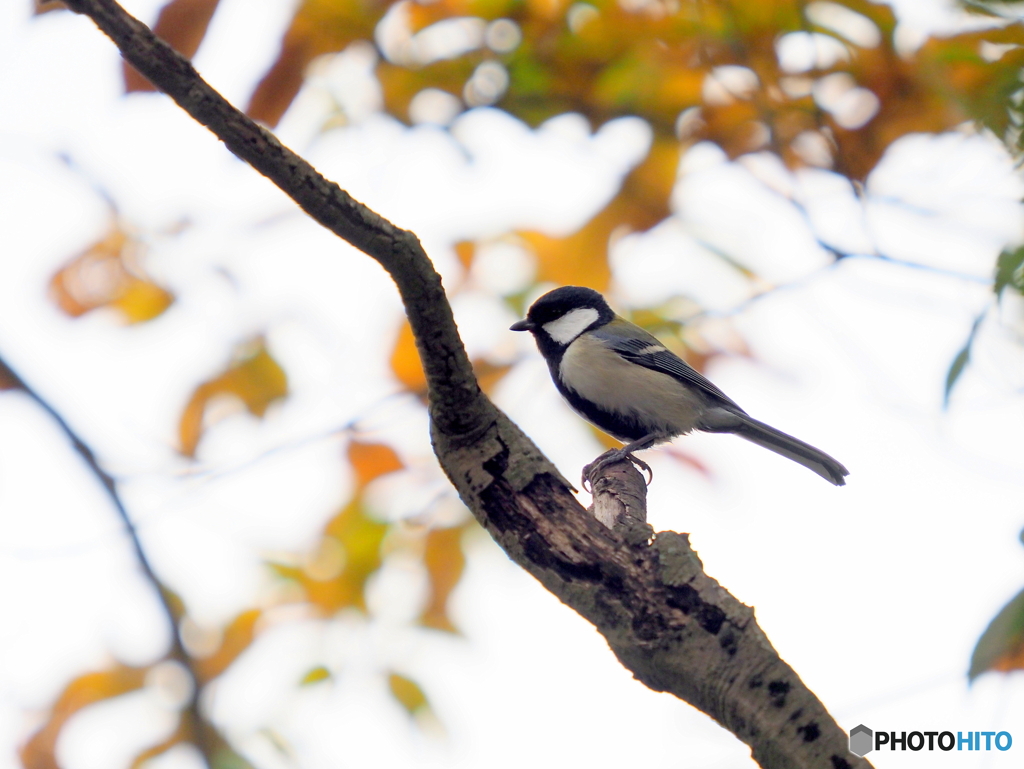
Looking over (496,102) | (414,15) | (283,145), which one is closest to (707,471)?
(496,102)

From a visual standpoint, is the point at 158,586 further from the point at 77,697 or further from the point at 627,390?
the point at 627,390

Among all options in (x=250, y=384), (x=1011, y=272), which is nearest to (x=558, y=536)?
(x=1011, y=272)

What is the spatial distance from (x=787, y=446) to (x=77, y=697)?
2.91 metres

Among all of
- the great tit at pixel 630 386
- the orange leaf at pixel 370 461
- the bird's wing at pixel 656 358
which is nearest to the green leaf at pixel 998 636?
the orange leaf at pixel 370 461

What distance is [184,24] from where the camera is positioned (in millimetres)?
1810

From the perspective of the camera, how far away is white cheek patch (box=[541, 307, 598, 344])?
13.1 ft

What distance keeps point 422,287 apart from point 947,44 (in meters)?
1.38

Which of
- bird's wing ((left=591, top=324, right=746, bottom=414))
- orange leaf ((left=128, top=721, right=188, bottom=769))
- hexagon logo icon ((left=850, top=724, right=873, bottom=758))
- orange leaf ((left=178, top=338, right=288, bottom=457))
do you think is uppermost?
bird's wing ((left=591, top=324, right=746, bottom=414))

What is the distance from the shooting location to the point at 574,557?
5.55ft

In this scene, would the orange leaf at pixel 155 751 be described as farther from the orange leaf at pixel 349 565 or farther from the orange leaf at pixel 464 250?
the orange leaf at pixel 464 250

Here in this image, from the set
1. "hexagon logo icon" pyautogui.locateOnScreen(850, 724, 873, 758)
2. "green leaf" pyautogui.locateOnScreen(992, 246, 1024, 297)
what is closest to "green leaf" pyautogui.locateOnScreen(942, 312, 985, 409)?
"green leaf" pyautogui.locateOnScreen(992, 246, 1024, 297)

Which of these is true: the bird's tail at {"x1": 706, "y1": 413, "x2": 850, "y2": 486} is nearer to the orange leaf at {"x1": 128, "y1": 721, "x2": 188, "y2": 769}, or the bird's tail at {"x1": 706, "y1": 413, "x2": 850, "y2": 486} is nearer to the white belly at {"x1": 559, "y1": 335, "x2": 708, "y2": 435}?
the white belly at {"x1": 559, "y1": 335, "x2": 708, "y2": 435}

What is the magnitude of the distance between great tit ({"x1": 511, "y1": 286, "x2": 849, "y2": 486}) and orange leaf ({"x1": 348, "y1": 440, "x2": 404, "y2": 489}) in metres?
1.08

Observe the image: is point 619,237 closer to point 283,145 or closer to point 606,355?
point 606,355
